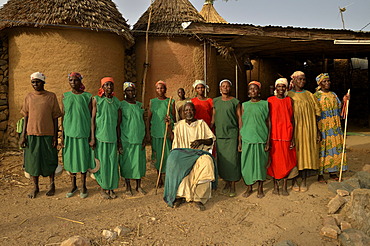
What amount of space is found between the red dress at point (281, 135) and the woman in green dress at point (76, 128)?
2622 mm

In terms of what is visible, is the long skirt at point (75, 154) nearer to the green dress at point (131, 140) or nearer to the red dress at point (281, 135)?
the green dress at point (131, 140)

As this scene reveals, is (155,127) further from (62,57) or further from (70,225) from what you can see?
(62,57)

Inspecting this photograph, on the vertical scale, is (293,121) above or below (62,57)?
below

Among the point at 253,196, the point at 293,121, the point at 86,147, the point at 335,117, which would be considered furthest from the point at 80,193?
the point at 335,117

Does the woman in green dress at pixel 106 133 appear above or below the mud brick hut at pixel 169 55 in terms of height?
below

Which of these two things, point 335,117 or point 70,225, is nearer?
point 70,225

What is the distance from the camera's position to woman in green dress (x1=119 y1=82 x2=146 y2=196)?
153 inches

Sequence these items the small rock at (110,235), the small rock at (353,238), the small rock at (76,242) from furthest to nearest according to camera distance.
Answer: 1. the small rock at (110,235)
2. the small rock at (353,238)
3. the small rock at (76,242)

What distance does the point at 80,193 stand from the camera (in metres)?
3.97

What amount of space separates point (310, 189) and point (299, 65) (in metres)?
10.6

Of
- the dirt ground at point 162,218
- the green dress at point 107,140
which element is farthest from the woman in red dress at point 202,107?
the green dress at point 107,140

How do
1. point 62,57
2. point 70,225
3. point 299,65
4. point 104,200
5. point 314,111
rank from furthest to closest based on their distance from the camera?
point 299,65, point 62,57, point 314,111, point 104,200, point 70,225

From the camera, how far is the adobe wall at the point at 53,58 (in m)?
5.83

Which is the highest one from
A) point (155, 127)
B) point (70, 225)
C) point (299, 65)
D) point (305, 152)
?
point (299, 65)
